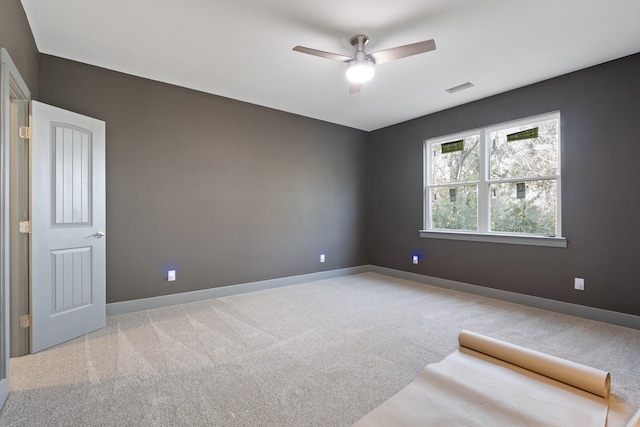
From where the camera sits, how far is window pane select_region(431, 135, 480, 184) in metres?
4.34

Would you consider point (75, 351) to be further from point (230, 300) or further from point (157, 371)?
point (230, 300)

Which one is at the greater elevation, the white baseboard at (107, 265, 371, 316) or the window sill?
the window sill

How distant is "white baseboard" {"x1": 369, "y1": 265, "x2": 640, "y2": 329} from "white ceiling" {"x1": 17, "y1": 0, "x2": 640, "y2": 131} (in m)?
2.65

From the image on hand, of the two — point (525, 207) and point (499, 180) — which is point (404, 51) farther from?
point (525, 207)

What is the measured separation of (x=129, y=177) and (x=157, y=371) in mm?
2281

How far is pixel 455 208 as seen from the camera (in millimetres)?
4594

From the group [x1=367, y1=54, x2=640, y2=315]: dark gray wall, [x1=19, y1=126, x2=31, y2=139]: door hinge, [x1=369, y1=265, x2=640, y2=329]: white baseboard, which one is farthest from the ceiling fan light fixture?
[x1=369, y1=265, x2=640, y2=329]: white baseboard

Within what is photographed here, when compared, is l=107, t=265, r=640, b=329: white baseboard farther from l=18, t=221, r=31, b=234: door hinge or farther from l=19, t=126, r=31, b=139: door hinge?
l=19, t=126, r=31, b=139: door hinge

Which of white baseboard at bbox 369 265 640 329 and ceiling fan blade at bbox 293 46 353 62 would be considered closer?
ceiling fan blade at bbox 293 46 353 62

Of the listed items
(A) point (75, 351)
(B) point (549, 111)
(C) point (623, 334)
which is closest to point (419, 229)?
(B) point (549, 111)

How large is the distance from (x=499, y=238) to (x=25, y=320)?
5097 millimetres

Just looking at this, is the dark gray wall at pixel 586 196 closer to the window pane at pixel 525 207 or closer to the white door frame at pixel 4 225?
the window pane at pixel 525 207

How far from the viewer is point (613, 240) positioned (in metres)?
3.13

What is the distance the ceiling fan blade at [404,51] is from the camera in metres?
2.34
